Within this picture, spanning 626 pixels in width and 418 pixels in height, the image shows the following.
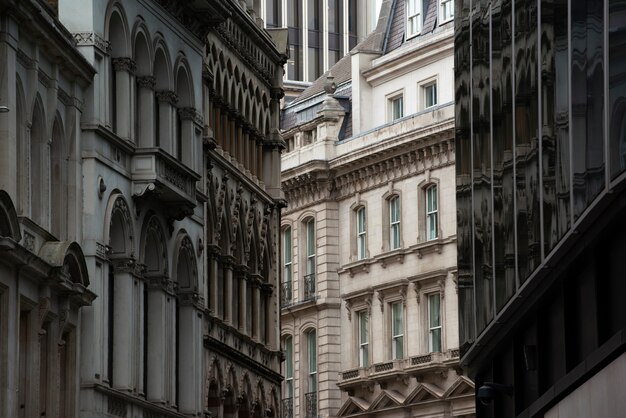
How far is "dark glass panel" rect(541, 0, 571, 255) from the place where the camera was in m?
34.6

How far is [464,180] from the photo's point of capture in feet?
156

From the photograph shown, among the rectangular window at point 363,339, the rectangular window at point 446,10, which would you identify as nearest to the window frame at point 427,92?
the rectangular window at point 446,10

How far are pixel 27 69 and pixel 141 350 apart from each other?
1043cm

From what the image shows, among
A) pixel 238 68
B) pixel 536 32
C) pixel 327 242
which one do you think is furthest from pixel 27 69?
pixel 327 242

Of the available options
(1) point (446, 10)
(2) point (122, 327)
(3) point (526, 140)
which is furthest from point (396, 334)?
(3) point (526, 140)

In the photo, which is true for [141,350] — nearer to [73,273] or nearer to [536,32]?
[73,273]

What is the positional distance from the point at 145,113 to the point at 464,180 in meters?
12.3

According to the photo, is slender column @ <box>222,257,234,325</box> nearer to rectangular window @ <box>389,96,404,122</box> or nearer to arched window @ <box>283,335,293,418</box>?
rectangular window @ <box>389,96,404,122</box>

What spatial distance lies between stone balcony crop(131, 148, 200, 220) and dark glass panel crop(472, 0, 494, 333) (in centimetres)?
1172

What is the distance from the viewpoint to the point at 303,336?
97.6 metres

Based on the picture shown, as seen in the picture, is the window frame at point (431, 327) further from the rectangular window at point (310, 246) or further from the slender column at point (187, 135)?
the slender column at point (187, 135)

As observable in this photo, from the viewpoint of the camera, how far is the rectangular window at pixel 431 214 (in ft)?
293

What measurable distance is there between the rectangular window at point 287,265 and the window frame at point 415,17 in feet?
35.0

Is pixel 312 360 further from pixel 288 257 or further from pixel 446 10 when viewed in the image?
pixel 446 10
